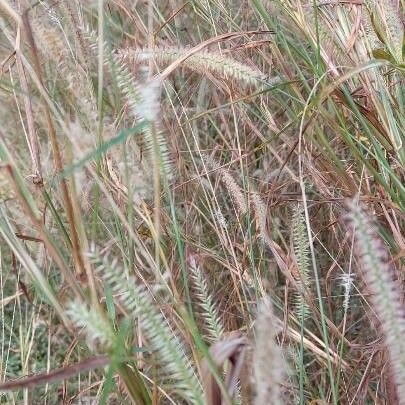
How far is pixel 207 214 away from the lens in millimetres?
1079

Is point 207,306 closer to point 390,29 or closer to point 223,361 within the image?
point 223,361

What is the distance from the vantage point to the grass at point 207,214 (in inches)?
17.1

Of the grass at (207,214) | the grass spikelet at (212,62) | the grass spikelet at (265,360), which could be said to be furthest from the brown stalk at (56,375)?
the grass spikelet at (212,62)

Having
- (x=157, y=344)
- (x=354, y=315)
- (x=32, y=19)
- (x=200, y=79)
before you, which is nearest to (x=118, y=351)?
(x=157, y=344)

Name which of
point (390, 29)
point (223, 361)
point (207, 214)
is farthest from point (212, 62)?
point (207, 214)

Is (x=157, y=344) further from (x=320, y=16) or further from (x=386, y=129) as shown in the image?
(x=320, y=16)

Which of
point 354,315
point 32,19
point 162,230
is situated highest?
Result: point 32,19

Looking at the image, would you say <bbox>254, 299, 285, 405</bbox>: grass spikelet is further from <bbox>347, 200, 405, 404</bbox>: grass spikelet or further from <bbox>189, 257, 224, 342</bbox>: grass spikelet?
<bbox>189, 257, 224, 342</bbox>: grass spikelet

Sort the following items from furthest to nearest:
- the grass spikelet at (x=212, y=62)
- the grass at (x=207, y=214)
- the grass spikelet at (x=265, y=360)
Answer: the grass spikelet at (x=212, y=62), the grass at (x=207, y=214), the grass spikelet at (x=265, y=360)

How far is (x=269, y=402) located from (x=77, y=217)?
249 mm

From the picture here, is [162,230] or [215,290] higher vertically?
[162,230]

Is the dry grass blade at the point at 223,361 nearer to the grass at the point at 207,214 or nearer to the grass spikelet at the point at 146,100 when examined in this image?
the grass at the point at 207,214

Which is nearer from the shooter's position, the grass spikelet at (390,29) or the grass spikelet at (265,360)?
the grass spikelet at (265,360)

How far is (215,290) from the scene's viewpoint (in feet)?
3.45
